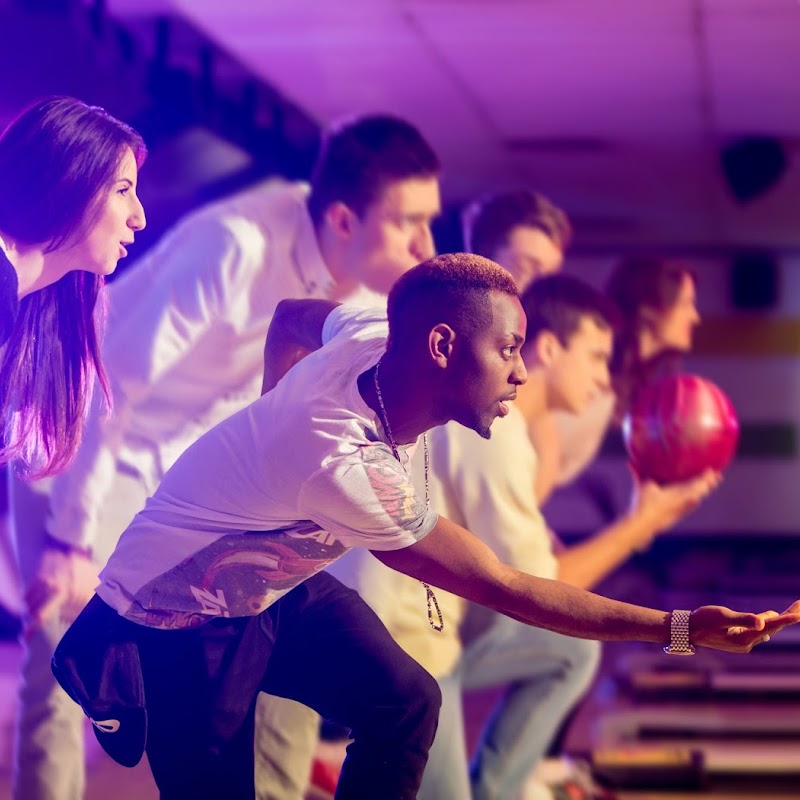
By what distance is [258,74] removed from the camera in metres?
4.37

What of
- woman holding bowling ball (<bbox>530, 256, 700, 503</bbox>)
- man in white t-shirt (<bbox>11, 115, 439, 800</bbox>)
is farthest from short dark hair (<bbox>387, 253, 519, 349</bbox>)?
woman holding bowling ball (<bbox>530, 256, 700, 503</bbox>)

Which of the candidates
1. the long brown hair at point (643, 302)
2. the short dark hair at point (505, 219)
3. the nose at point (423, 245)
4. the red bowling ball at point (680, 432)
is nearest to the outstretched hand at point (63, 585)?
the nose at point (423, 245)

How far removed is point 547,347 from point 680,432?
370 millimetres

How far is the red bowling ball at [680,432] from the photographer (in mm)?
2805

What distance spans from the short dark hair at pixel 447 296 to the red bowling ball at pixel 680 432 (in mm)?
1038

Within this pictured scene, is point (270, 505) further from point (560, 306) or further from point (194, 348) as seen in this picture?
point (560, 306)

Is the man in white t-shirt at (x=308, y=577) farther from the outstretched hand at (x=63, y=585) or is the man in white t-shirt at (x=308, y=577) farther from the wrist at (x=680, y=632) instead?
the outstretched hand at (x=63, y=585)

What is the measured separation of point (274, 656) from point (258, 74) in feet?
9.48

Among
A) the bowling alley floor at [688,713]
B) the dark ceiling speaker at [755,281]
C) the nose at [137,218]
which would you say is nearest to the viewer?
the nose at [137,218]

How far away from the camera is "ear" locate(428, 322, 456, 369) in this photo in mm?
1829

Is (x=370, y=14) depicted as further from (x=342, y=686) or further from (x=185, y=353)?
(x=342, y=686)

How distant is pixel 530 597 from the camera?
176 centimetres

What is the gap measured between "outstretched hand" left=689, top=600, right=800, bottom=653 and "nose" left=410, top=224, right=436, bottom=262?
885mm

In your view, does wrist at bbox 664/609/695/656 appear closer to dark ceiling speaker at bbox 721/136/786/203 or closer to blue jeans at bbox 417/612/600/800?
blue jeans at bbox 417/612/600/800
